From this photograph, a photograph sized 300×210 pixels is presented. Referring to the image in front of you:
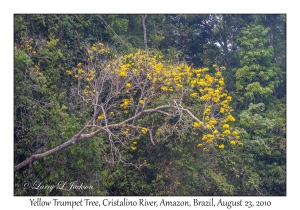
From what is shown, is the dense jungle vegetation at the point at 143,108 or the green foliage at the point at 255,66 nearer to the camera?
the dense jungle vegetation at the point at 143,108

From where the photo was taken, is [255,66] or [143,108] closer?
[143,108]

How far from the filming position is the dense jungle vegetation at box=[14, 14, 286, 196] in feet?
18.7

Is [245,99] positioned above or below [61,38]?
below

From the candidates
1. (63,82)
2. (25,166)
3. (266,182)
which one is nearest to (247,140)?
(266,182)

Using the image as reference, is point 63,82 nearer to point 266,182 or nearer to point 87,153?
point 87,153

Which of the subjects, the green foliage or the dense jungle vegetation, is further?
the green foliage

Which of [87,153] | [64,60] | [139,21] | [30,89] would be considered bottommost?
[87,153]

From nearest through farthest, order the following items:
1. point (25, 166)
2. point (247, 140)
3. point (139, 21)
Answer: point (25, 166) → point (247, 140) → point (139, 21)

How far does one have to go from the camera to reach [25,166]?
19.0 feet

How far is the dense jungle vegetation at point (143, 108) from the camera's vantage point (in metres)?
5.70

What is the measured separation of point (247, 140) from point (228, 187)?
1.37 metres

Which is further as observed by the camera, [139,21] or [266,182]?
[139,21]

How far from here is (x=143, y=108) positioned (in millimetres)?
5109

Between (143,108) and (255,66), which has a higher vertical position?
(255,66)
